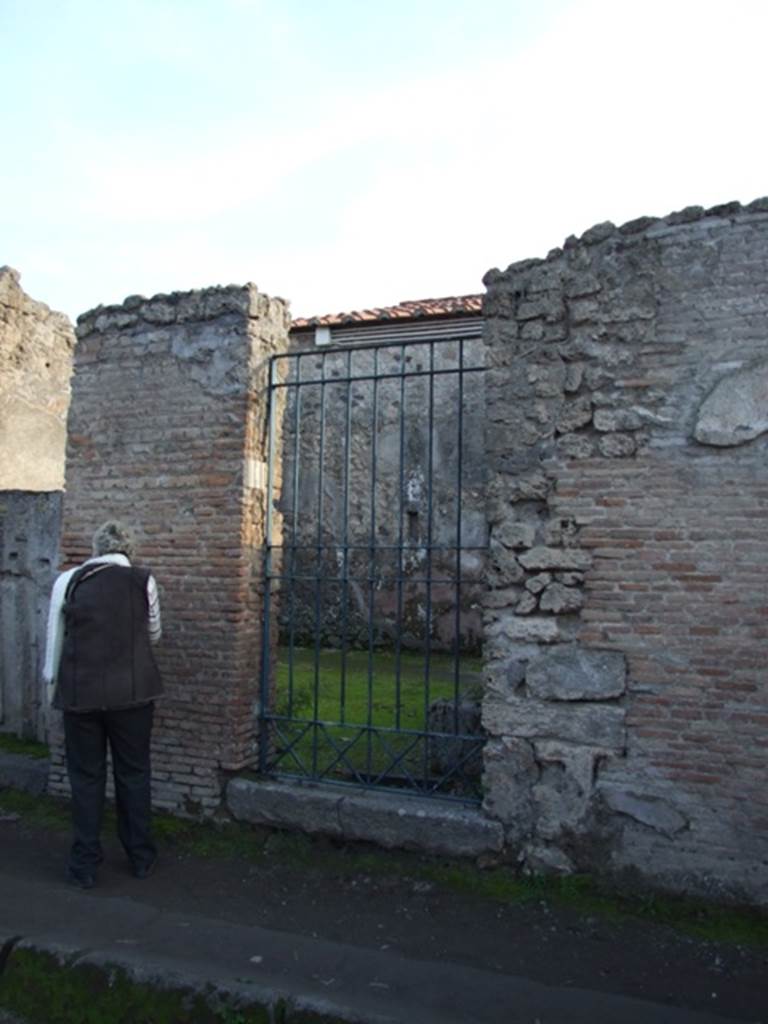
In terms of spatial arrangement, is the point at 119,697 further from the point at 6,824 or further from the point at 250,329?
the point at 250,329

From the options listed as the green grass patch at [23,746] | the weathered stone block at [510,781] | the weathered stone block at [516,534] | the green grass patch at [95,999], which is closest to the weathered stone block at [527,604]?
the weathered stone block at [516,534]

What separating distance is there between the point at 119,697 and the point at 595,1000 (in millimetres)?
2486

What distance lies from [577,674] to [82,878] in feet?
8.70

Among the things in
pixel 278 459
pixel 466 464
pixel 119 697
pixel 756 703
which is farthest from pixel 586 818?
pixel 466 464

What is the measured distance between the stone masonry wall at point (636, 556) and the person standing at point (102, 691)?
176cm

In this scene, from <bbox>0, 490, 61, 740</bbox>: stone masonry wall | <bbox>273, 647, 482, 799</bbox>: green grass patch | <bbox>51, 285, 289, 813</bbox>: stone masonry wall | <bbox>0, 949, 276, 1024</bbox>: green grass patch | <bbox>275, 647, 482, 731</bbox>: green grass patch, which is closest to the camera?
<bbox>0, 949, 276, 1024</bbox>: green grass patch

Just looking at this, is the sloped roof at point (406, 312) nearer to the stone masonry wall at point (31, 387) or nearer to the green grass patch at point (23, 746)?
the stone masonry wall at point (31, 387)

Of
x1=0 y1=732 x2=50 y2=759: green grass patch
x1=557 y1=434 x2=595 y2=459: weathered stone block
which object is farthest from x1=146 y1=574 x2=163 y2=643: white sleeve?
x1=557 y1=434 x2=595 y2=459: weathered stone block

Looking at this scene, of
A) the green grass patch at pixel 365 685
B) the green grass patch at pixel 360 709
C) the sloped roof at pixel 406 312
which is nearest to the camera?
the green grass patch at pixel 360 709

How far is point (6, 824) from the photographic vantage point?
4.98m

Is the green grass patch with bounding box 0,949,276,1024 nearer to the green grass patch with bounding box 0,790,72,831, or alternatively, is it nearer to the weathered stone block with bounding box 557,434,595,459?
the green grass patch with bounding box 0,790,72,831

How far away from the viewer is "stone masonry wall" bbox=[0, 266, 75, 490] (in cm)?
900

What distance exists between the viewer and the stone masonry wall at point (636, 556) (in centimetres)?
373

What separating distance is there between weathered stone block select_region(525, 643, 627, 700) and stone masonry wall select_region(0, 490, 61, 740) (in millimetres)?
3784
